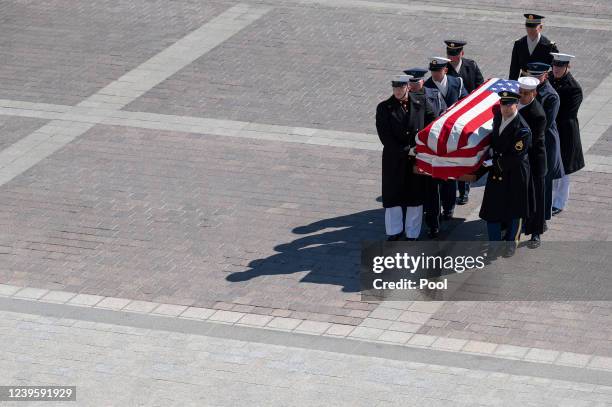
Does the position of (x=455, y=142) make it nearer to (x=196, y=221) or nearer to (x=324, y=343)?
(x=324, y=343)

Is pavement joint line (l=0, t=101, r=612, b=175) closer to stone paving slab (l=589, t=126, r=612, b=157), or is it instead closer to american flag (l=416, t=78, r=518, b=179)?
stone paving slab (l=589, t=126, r=612, b=157)

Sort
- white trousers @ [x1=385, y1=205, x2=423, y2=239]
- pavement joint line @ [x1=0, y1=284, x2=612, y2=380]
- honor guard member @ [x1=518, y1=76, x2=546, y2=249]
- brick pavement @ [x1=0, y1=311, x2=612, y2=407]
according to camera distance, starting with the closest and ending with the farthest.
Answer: brick pavement @ [x1=0, y1=311, x2=612, y2=407]
pavement joint line @ [x1=0, y1=284, x2=612, y2=380]
honor guard member @ [x1=518, y1=76, x2=546, y2=249]
white trousers @ [x1=385, y1=205, x2=423, y2=239]

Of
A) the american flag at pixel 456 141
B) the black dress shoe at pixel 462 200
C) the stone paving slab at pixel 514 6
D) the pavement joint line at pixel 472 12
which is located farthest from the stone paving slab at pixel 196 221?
the stone paving slab at pixel 514 6

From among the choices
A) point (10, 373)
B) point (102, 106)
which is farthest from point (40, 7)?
point (10, 373)

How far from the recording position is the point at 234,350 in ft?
32.7

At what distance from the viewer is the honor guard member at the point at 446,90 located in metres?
11.8

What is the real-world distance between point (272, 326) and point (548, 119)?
3048mm

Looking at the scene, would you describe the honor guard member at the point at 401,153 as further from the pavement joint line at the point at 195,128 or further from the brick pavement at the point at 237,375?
the pavement joint line at the point at 195,128

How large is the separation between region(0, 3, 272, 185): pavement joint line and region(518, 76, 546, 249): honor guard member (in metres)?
5.19

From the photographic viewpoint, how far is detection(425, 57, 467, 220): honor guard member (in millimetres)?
11820

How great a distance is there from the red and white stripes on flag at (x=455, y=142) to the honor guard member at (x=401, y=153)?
19 centimetres

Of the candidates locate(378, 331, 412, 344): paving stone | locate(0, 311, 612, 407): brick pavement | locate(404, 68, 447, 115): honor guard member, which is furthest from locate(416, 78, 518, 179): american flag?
locate(0, 311, 612, 407): brick pavement

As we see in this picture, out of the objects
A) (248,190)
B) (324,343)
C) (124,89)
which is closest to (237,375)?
(324,343)

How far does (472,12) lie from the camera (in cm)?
1825
